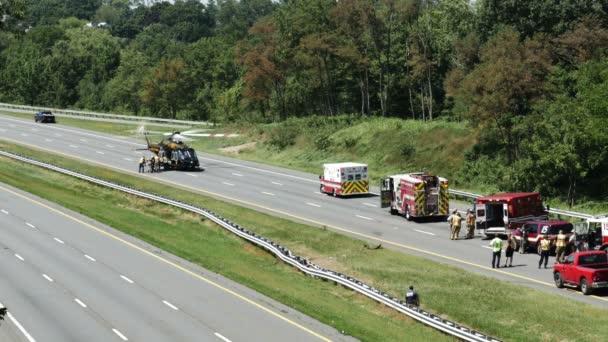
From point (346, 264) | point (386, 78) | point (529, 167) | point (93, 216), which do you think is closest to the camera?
point (346, 264)

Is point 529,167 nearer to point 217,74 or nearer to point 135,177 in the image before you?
point 135,177

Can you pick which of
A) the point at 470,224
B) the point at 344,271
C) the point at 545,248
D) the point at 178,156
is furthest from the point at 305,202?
the point at 545,248

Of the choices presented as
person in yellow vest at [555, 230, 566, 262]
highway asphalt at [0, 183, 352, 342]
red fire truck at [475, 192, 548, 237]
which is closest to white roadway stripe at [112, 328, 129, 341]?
highway asphalt at [0, 183, 352, 342]

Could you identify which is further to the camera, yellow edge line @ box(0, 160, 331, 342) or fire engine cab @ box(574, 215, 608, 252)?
fire engine cab @ box(574, 215, 608, 252)

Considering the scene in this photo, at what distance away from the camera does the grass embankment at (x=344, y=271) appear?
2950 centimetres

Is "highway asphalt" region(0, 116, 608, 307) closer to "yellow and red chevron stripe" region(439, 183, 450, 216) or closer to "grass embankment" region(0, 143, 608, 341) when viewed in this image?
"yellow and red chevron stripe" region(439, 183, 450, 216)

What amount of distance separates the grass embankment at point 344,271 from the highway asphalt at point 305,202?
70.7 inches

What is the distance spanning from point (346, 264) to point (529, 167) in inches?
849

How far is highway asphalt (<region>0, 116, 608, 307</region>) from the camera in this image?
133 feet

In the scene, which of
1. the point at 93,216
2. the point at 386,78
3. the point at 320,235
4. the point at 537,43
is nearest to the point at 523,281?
the point at 320,235

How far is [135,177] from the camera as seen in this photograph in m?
72.7

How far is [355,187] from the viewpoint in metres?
62.0

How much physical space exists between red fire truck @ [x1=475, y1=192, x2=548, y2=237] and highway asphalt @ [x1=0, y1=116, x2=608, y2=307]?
987mm

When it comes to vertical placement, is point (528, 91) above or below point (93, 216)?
above
